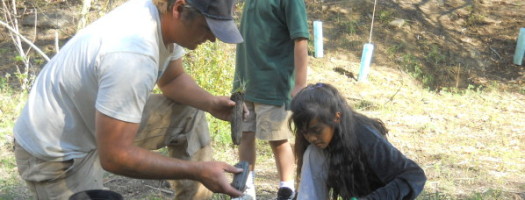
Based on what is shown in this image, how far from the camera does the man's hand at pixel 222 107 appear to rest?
3.35m

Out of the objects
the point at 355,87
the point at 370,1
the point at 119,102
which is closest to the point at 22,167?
the point at 119,102

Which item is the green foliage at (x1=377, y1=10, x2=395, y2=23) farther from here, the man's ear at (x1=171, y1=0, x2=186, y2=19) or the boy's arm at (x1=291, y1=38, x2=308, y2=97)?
the man's ear at (x1=171, y1=0, x2=186, y2=19)

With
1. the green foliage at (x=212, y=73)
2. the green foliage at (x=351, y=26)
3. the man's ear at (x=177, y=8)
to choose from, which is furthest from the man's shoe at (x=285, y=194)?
the green foliage at (x=351, y=26)

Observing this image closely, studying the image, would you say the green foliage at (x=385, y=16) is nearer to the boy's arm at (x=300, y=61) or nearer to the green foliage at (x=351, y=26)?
the green foliage at (x=351, y=26)

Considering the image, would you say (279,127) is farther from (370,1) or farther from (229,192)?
(370,1)

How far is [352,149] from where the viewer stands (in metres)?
3.19

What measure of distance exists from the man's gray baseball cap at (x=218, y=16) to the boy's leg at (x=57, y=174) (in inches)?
37.0

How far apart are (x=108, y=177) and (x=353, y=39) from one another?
224 inches

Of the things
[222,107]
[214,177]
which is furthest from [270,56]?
[214,177]

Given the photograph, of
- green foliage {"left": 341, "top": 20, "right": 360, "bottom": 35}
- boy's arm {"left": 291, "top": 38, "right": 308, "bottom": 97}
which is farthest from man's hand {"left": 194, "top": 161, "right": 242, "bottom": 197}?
green foliage {"left": 341, "top": 20, "right": 360, "bottom": 35}

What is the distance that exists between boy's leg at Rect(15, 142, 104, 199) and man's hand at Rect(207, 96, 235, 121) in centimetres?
65

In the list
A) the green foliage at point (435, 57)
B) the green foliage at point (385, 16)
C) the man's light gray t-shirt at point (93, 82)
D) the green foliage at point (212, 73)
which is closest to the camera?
the man's light gray t-shirt at point (93, 82)

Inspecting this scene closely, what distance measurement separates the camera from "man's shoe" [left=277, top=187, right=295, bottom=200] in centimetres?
427

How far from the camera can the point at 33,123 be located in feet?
9.66
